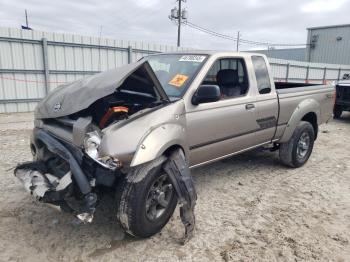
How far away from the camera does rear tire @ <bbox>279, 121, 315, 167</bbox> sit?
17.4 ft

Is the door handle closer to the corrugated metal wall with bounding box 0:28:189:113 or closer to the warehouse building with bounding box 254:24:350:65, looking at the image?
the corrugated metal wall with bounding box 0:28:189:113

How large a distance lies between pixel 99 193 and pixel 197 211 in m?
1.32

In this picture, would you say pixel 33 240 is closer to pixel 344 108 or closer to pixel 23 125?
pixel 23 125

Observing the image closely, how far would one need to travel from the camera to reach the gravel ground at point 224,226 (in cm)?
296

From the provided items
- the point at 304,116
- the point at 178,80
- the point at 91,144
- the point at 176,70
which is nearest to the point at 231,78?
the point at 176,70

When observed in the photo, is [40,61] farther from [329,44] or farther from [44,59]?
[329,44]

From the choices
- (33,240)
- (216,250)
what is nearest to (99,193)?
(33,240)

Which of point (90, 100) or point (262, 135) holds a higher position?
point (90, 100)

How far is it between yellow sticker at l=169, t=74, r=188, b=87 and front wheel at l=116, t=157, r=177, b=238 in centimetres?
105

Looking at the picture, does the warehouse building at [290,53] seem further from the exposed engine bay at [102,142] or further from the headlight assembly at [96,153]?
the headlight assembly at [96,153]

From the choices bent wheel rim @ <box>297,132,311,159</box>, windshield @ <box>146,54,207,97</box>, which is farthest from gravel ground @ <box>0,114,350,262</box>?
windshield @ <box>146,54,207,97</box>

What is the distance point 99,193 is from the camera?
9.78ft

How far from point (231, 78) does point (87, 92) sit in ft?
7.57

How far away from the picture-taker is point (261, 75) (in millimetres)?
4691
